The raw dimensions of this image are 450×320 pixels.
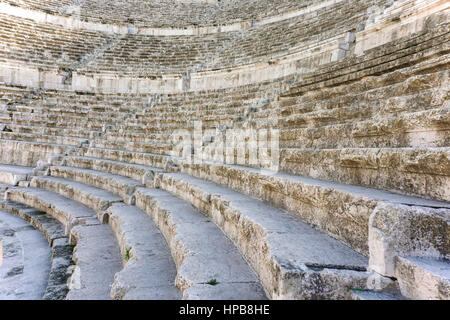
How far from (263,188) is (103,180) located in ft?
12.6

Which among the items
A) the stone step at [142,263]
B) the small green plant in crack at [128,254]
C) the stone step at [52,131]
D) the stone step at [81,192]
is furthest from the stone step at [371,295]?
the stone step at [52,131]

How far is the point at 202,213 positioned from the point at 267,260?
1.75 m

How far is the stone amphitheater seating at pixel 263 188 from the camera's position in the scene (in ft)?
4.31

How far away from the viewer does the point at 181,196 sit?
399 centimetres

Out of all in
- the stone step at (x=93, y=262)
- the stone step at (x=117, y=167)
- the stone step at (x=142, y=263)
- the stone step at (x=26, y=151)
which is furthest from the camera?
the stone step at (x=26, y=151)

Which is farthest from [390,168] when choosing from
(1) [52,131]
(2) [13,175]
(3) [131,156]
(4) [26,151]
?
(1) [52,131]

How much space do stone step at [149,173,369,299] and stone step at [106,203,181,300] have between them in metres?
0.58

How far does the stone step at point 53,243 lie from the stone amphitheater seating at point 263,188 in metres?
0.02

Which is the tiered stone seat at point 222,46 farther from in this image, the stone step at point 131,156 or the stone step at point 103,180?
the stone step at point 103,180

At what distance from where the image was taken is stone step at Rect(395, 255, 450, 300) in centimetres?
105

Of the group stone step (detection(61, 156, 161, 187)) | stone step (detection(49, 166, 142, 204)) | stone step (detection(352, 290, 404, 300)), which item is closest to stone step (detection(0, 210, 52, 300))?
stone step (detection(49, 166, 142, 204))

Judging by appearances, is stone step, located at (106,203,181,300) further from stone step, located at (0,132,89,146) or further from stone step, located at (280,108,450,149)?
stone step, located at (0,132,89,146)

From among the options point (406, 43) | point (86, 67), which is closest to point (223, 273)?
point (406, 43)

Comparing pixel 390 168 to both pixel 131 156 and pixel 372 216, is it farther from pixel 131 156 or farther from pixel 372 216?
pixel 131 156
